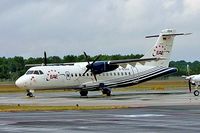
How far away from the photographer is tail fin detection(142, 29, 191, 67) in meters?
66.6

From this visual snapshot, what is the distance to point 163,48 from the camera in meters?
67.4

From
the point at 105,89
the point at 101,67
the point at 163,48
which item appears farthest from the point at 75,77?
the point at 163,48

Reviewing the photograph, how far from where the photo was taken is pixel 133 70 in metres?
65.1

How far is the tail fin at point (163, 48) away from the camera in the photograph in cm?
6662

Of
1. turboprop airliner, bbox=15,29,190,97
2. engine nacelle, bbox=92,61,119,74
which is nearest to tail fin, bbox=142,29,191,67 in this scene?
turboprop airliner, bbox=15,29,190,97

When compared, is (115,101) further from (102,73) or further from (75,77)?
(102,73)

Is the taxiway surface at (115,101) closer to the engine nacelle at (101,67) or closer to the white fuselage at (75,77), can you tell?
the white fuselage at (75,77)

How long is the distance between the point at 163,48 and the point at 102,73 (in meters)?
8.54

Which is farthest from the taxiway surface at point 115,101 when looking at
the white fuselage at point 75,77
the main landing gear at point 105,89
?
the main landing gear at point 105,89

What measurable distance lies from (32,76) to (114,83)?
30.8ft

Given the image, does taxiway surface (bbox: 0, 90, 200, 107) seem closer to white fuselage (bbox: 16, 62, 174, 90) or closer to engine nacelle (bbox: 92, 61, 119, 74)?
white fuselage (bbox: 16, 62, 174, 90)

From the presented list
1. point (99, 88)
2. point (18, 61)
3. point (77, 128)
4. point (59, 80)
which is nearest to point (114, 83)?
point (99, 88)

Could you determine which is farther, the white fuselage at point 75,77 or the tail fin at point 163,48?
the tail fin at point 163,48

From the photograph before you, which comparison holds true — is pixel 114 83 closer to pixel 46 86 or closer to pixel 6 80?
pixel 46 86
